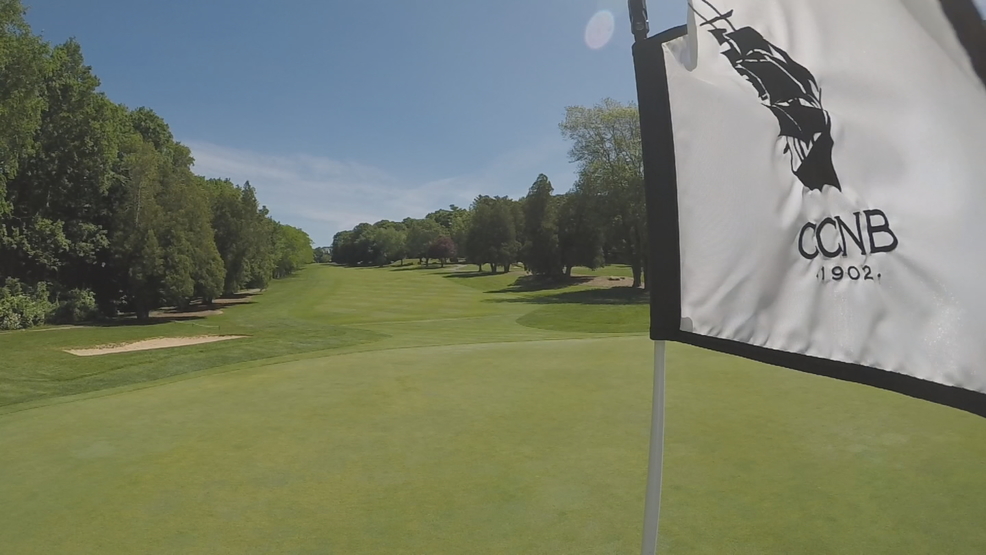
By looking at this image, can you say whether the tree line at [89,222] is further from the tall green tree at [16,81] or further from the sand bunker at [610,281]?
the sand bunker at [610,281]

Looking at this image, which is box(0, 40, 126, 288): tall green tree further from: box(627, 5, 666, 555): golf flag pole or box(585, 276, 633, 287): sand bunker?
box(585, 276, 633, 287): sand bunker

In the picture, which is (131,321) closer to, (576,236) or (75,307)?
(75,307)

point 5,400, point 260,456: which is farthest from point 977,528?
point 5,400

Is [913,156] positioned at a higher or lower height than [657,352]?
higher

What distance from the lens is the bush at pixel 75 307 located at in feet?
68.3

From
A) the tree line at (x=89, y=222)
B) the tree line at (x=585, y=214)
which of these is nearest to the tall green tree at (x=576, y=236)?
the tree line at (x=585, y=214)

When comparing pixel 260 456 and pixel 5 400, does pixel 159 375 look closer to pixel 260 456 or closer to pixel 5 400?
pixel 5 400

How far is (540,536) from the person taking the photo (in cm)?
305

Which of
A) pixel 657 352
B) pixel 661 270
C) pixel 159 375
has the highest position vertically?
pixel 661 270

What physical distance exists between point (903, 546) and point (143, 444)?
16.7 feet

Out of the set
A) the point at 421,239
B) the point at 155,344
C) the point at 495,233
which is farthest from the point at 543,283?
the point at 421,239

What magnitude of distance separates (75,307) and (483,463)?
22.5 metres

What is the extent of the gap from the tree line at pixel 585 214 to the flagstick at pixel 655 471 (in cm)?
1605

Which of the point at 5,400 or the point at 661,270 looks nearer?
the point at 661,270
